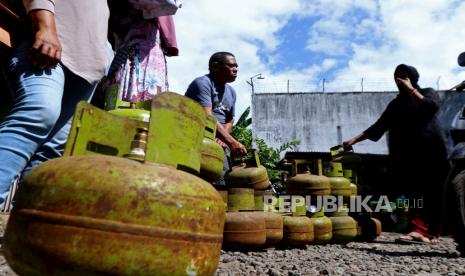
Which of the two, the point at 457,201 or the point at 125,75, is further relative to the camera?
the point at 457,201

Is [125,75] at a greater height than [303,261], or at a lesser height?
greater

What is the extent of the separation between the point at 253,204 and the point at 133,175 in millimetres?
2901

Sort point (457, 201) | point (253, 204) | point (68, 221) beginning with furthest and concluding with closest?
point (253, 204) < point (457, 201) < point (68, 221)

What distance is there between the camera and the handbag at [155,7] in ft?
7.84

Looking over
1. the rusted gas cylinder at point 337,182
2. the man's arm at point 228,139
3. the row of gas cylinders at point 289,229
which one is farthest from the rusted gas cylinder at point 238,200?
the rusted gas cylinder at point 337,182

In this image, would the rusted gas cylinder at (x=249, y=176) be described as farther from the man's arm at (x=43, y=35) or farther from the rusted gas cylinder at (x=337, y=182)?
the man's arm at (x=43, y=35)

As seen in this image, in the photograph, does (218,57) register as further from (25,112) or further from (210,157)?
(25,112)

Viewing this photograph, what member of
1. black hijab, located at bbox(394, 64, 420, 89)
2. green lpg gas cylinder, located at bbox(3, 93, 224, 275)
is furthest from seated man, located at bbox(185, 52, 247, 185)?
green lpg gas cylinder, located at bbox(3, 93, 224, 275)

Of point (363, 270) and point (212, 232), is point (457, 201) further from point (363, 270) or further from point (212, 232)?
point (212, 232)

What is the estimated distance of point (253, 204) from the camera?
3.89 meters

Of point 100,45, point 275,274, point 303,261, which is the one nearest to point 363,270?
point 303,261

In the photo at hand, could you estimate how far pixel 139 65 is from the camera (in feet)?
8.50

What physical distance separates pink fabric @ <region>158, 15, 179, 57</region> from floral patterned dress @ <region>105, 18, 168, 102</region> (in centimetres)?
6

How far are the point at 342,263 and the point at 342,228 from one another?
167 centimetres
